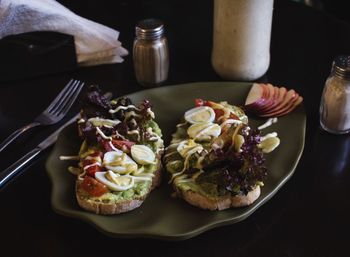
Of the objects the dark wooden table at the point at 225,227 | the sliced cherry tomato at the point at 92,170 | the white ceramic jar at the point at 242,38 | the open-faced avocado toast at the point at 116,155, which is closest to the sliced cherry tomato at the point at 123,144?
the open-faced avocado toast at the point at 116,155

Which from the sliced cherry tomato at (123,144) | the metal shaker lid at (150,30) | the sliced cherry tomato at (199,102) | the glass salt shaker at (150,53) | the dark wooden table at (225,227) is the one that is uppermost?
the metal shaker lid at (150,30)

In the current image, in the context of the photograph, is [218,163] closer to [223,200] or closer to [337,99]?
[223,200]

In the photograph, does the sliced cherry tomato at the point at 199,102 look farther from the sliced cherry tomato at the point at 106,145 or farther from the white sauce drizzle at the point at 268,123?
the sliced cherry tomato at the point at 106,145

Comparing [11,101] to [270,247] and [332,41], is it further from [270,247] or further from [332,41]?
[332,41]

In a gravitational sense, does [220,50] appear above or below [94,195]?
above

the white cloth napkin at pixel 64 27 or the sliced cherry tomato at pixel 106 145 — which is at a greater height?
the white cloth napkin at pixel 64 27

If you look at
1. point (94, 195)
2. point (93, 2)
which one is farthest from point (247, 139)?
point (93, 2)

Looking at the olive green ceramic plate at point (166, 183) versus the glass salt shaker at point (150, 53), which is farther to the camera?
the glass salt shaker at point (150, 53)
